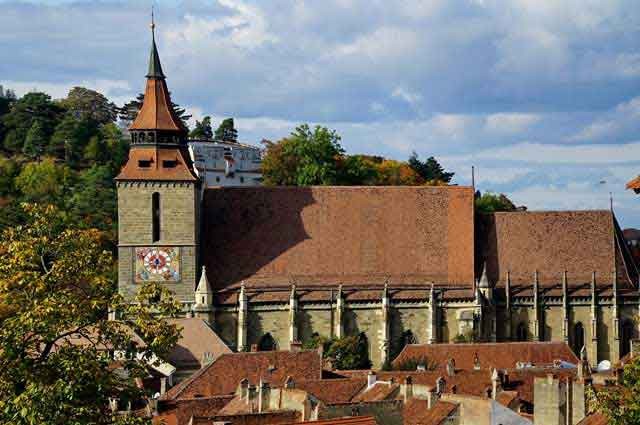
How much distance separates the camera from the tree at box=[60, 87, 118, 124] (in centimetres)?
17100

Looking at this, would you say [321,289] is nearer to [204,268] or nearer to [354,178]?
[204,268]

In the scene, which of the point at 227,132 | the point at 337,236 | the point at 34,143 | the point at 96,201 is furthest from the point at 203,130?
the point at 337,236

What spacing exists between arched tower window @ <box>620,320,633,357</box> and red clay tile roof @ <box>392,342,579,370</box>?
9.17 m

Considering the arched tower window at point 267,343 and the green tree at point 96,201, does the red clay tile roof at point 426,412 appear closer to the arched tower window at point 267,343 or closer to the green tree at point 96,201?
the arched tower window at point 267,343

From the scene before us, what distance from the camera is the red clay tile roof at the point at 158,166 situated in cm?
6838

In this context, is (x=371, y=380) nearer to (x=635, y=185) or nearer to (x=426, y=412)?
(x=426, y=412)

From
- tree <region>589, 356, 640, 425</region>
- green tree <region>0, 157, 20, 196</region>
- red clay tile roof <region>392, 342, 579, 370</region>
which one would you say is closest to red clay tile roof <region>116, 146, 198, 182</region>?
red clay tile roof <region>392, 342, 579, 370</region>

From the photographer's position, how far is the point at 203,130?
166 metres

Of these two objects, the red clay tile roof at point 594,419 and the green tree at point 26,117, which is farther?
the green tree at point 26,117

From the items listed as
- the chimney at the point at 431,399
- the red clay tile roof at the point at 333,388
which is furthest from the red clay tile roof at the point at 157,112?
the chimney at the point at 431,399

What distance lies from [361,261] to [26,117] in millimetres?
77473

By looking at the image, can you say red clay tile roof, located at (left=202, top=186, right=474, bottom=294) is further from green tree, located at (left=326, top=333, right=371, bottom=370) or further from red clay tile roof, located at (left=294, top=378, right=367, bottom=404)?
red clay tile roof, located at (left=294, top=378, right=367, bottom=404)

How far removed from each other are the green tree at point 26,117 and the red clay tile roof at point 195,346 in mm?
76425

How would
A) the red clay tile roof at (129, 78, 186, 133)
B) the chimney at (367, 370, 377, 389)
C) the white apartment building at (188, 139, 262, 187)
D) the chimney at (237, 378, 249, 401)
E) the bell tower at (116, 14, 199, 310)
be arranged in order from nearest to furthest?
the chimney at (237, 378, 249, 401), the chimney at (367, 370, 377, 389), the bell tower at (116, 14, 199, 310), the red clay tile roof at (129, 78, 186, 133), the white apartment building at (188, 139, 262, 187)
